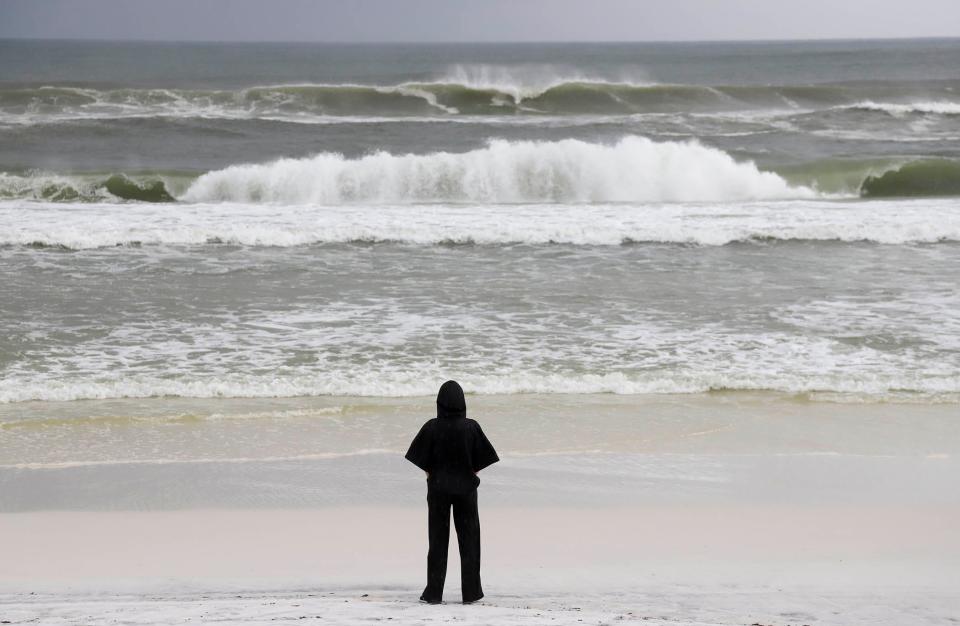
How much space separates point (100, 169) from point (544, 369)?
17538 mm

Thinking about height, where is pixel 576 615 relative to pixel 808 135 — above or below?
below

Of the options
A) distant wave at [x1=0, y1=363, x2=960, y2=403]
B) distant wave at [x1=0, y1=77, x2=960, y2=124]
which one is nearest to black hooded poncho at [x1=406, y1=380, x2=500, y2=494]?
distant wave at [x1=0, y1=363, x2=960, y2=403]

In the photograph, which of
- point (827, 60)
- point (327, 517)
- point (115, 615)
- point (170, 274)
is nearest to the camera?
point (115, 615)

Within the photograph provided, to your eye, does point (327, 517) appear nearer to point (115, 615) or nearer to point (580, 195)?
point (115, 615)

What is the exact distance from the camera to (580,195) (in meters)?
21.7

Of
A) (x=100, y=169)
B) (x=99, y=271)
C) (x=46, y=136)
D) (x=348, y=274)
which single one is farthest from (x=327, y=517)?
(x=46, y=136)

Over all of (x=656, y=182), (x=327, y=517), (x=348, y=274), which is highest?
(x=656, y=182)

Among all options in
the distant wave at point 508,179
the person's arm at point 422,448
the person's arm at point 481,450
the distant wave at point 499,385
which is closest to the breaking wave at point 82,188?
the distant wave at point 508,179

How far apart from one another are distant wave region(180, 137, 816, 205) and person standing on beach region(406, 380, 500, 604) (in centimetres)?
1681

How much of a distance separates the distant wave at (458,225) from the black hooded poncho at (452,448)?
10.8 metres

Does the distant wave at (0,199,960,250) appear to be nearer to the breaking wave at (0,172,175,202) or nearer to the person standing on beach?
the breaking wave at (0,172,175,202)

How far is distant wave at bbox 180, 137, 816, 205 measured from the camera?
21688 millimetres

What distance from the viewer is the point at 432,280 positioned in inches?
510

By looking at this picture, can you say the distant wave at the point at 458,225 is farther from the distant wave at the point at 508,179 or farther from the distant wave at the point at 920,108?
the distant wave at the point at 920,108
